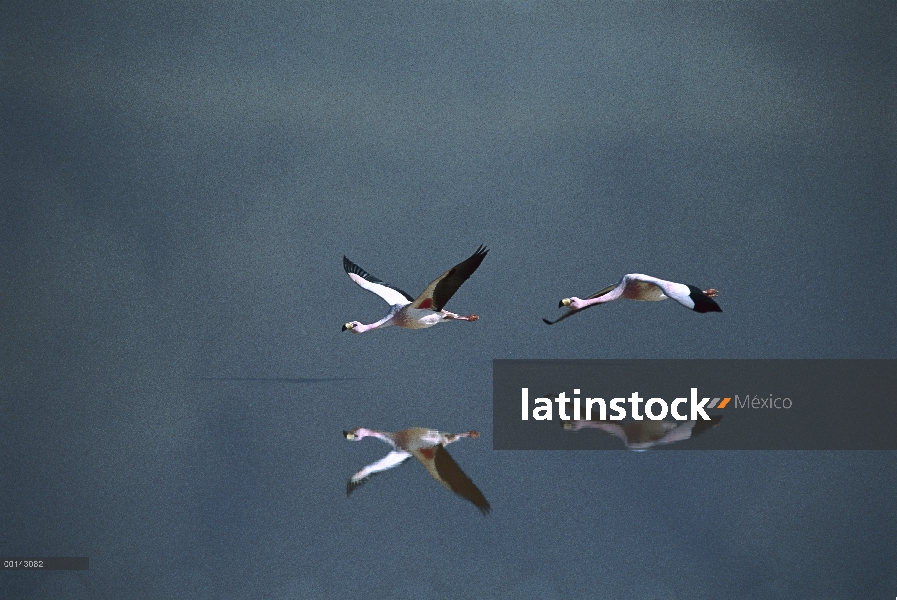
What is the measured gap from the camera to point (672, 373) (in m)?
7.28

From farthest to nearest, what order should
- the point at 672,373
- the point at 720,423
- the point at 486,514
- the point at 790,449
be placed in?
the point at 672,373, the point at 720,423, the point at 790,449, the point at 486,514

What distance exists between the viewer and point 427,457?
522cm

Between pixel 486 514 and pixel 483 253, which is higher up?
pixel 483 253

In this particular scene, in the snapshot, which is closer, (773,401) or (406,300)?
(773,401)

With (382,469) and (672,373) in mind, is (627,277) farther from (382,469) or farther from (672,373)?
(382,469)

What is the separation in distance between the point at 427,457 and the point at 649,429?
125cm

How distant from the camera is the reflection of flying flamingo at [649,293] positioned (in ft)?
Answer: 19.5

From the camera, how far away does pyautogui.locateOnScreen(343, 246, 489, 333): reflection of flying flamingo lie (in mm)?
6059

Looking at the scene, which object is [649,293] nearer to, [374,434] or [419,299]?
[419,299]

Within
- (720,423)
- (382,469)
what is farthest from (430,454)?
(720,423)

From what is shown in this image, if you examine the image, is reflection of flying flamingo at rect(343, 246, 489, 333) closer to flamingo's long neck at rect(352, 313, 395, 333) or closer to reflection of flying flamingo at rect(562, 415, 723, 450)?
flamingo's long neck at rect(352, 313, 395, 333)

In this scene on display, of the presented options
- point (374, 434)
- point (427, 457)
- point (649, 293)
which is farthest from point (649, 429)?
point (374, 434)

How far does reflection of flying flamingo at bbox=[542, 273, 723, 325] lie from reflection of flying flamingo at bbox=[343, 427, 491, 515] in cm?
87

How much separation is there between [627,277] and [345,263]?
1794mm
